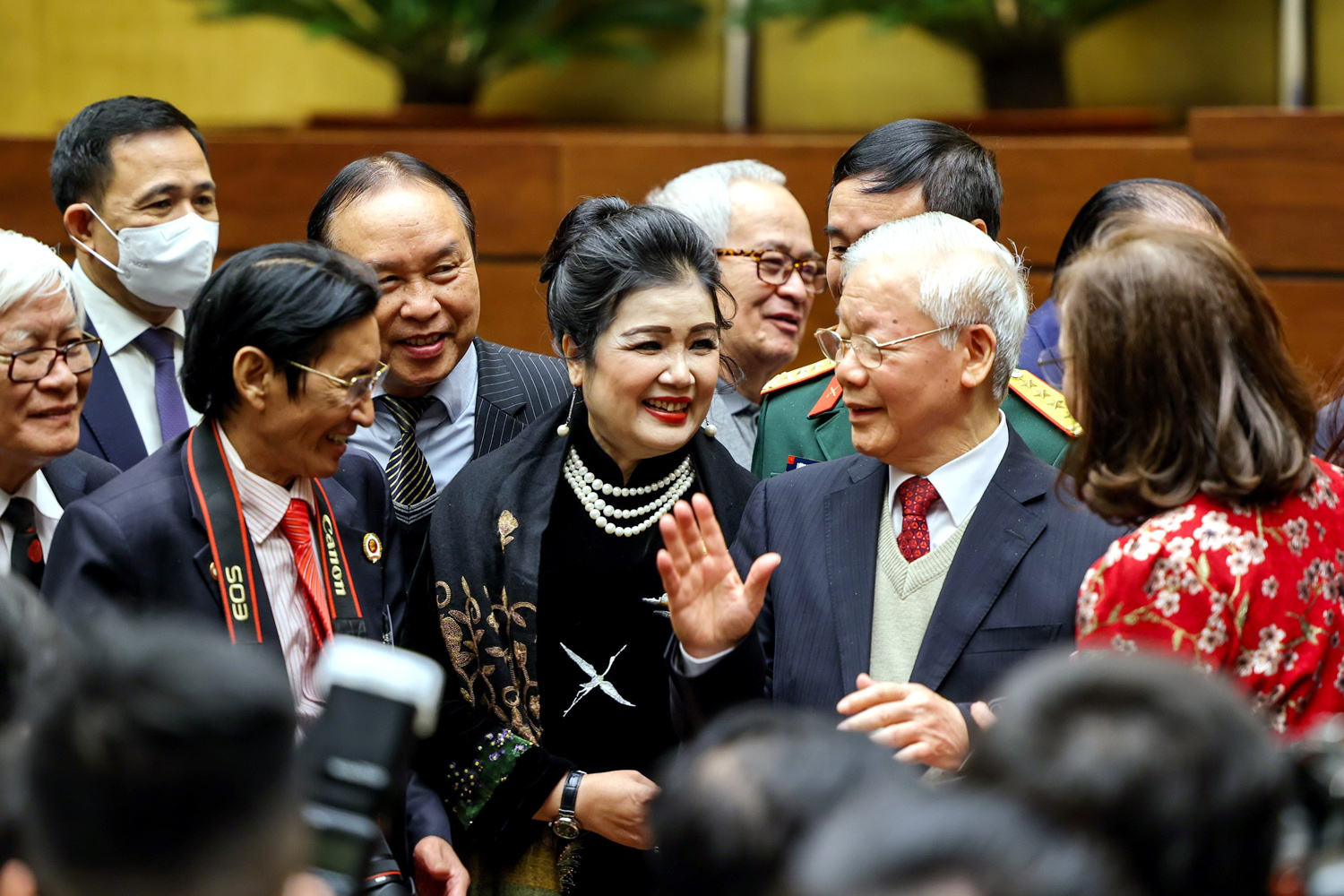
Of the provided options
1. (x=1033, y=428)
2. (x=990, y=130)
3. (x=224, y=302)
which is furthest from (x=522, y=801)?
(x=990, y=130)

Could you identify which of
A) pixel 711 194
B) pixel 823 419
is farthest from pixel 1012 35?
pixel 823 419

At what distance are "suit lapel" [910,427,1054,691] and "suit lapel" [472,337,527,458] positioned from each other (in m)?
1.14

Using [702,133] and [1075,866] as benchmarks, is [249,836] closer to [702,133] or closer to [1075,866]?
[1075,866]

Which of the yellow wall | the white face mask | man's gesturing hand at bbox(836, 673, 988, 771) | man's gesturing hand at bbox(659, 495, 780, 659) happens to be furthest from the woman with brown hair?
the yellow wall

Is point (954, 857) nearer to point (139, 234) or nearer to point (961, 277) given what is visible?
point (961, 277)

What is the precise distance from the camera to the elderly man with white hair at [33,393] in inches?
98.8

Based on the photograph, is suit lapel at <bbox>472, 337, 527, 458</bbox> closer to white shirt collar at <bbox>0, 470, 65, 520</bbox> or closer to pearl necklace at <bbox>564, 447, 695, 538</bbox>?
pearl necklace at <bbox>564, 447, 695, 538</bbox>

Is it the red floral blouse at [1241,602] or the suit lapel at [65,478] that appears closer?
the red floral blouse at [1241,602]

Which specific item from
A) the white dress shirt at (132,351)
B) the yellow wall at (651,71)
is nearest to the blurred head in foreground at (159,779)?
the white dress shirt at (132,351)

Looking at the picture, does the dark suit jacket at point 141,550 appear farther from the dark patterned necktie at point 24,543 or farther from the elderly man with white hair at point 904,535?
the elderly man with white hair at point 904,535

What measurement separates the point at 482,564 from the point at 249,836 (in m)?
1.43

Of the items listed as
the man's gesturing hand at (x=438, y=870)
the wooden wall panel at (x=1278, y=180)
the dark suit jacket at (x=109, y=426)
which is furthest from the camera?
the wooden wall panel at (x=1278, y=180)

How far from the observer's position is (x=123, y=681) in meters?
1.15

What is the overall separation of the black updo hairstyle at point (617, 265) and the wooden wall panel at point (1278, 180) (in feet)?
9.58
